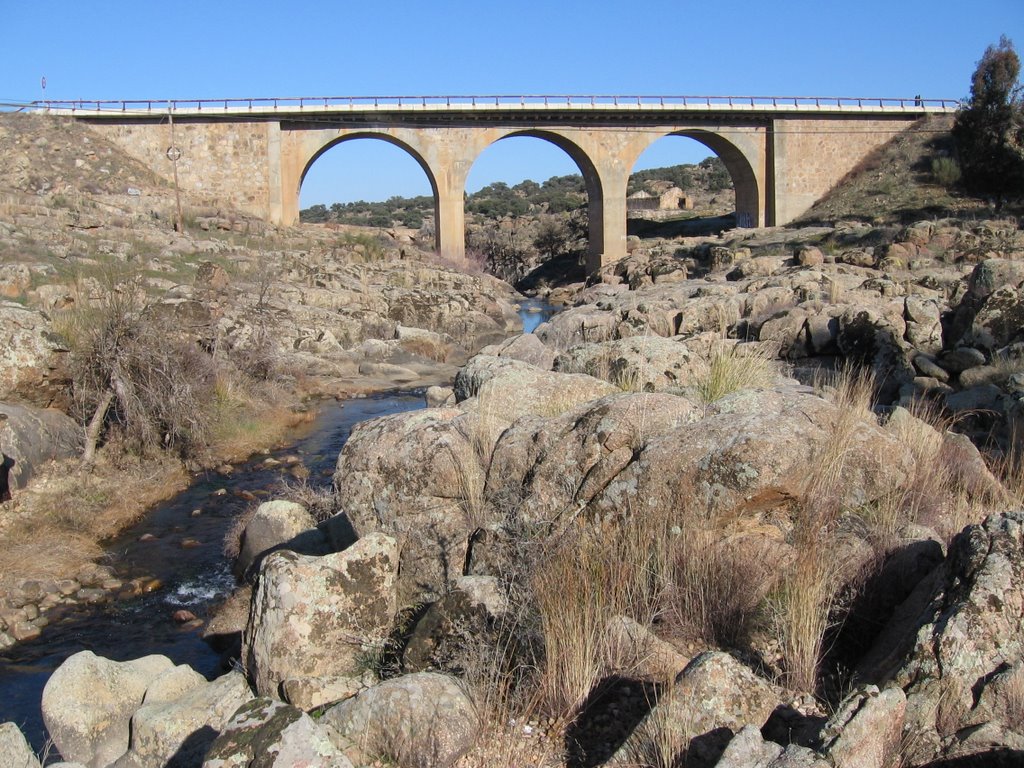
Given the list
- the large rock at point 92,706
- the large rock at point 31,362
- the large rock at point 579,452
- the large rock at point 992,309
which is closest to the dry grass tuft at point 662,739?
the large rock at point 579,452

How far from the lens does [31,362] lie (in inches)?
391

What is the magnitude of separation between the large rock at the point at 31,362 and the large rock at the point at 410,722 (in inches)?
324

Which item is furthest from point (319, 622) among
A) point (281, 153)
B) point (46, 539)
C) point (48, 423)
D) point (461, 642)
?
point (281, 153)

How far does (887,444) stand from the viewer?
13.4 ft

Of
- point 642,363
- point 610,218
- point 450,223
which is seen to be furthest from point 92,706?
point 610,218

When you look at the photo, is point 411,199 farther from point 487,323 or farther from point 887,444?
point 887,444

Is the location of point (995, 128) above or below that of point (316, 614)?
above

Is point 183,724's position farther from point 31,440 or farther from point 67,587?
point 31,440

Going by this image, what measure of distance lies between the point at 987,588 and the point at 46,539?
7.85 m

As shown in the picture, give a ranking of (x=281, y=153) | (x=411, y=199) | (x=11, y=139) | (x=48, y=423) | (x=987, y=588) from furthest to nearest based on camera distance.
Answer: (x=411, y=199) → (x=281, y=153) → (x=11, y=139) → (x=48, y=423) → (x=987, y=588)

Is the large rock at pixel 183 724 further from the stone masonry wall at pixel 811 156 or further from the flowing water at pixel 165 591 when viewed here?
A: the stone masonry wall at pixel 811 156

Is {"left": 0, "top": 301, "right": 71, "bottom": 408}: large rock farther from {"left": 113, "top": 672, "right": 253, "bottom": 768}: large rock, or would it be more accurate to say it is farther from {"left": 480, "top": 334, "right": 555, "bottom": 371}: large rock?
{"left": 113, "top": 672, "right": 253, "bottom": 768}: large rock

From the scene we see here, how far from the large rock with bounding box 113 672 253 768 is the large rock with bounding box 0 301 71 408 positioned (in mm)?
6908

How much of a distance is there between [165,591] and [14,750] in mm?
3619
